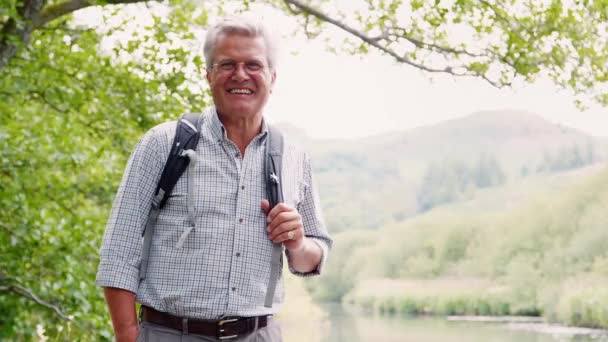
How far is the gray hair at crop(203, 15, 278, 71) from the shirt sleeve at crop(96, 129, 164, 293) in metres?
0.21

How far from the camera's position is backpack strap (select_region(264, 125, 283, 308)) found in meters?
1.58

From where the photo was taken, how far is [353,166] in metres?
30.1

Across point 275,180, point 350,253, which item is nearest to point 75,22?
point 275,180

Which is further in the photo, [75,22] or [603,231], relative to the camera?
[603,231]

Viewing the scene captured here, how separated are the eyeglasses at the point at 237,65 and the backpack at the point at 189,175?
107 mm

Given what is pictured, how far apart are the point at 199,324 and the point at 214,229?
0.53 feet

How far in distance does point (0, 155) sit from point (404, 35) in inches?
88.6

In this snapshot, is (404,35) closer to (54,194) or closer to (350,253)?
(54,194)

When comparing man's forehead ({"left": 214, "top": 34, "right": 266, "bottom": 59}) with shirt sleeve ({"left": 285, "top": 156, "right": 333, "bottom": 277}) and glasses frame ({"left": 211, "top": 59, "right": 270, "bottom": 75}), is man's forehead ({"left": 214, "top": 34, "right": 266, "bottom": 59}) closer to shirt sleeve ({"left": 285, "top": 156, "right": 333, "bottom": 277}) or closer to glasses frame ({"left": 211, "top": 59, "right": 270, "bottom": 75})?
glasses frame ({"left": 211, "top": 59, "right": 270, "bottom": 75})

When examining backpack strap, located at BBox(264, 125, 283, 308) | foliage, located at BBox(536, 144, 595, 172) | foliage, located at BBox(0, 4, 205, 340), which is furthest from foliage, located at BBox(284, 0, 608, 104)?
foliage, located at BBox(536, 144, 595, 172)

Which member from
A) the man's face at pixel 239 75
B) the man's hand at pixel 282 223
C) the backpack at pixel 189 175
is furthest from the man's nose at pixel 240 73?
the man's hand at pixel 282 223

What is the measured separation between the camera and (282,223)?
1.53 metres

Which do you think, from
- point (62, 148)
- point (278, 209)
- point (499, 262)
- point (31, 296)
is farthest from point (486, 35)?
point (499, 262)

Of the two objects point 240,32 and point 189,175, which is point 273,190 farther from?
point 240,32
